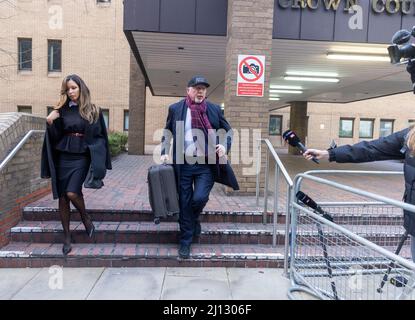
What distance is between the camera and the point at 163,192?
3754 millimetres

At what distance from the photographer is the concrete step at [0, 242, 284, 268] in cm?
380

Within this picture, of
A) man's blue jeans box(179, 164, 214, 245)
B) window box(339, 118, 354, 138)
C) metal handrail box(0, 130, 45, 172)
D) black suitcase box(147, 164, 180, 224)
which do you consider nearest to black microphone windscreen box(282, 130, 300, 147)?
man's blue jeans box(179, 164, 214, 245)

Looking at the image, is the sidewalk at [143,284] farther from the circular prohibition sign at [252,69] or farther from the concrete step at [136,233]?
the circular prohibition sign at [252,69]

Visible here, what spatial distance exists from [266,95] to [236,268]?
2.89 m

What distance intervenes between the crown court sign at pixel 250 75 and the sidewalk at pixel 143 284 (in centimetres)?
287

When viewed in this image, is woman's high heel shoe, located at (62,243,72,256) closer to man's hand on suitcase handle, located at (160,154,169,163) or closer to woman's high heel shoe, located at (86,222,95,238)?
woman's high heel shoe, located at (86,222,95,238)

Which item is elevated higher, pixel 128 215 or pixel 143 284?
pixel 128 215

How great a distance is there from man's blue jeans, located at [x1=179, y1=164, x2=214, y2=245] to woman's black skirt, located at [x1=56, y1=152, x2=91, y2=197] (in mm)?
1004

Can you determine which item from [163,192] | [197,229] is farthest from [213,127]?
[197,229]

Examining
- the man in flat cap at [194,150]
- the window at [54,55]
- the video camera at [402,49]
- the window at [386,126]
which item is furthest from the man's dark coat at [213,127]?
the window at [386,126]

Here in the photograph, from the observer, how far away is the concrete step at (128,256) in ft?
12.5

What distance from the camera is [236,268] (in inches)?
155

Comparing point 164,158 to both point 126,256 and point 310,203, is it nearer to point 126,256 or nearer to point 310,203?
point 126,256

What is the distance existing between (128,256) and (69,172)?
1019 mm
